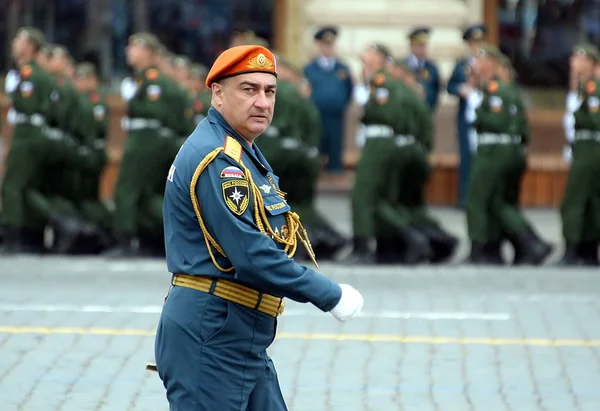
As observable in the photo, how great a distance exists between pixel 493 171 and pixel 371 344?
15.3 feet

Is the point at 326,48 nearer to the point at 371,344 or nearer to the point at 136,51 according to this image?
the point at 136,51

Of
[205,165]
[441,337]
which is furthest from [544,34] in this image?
[205,165]

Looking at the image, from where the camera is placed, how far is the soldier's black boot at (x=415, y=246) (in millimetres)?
14148

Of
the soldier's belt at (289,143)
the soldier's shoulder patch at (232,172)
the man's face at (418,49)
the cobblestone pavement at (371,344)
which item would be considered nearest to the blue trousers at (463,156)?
the man's face at (418,49)

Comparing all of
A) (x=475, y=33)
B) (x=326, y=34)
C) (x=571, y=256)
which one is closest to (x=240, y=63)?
(x=571, y=256)

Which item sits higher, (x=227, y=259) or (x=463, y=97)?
(x=227, y=259)

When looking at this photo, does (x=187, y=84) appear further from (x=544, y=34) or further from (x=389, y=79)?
(x=544, y=34)

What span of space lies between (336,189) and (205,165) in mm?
15053

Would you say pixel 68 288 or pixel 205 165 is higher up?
pixel 205 165

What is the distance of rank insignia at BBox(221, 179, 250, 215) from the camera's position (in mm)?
5074

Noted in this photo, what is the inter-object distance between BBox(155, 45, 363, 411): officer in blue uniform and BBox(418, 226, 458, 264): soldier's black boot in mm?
9171

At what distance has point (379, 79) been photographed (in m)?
14.1

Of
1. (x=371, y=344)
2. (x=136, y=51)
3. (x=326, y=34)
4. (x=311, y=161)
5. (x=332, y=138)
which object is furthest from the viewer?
(x=332, y=138)

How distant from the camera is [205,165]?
202 inches
